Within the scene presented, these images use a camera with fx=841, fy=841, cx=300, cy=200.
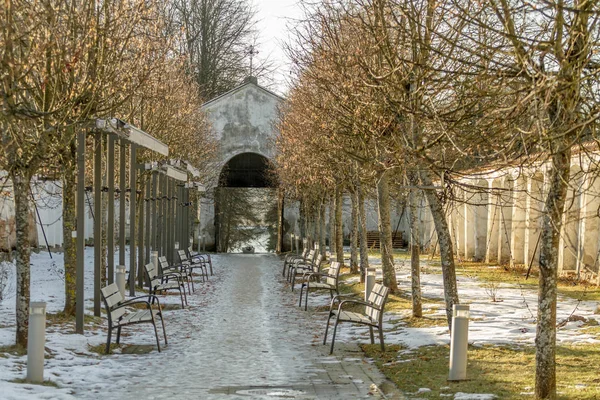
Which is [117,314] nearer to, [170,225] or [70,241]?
[70,241]

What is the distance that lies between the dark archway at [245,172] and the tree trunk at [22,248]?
33823 mm

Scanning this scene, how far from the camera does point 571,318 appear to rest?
43.1 ft

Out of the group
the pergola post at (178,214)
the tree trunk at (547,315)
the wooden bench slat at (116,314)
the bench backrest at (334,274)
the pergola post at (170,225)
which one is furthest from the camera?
the pergola post at (178,214)

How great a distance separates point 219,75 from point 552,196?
46054 millimetres

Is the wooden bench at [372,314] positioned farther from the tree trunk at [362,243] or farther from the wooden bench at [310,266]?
the tree trunk at [362,243]

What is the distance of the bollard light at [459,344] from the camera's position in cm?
894

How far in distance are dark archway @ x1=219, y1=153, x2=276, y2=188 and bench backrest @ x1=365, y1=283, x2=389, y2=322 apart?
32.1 meters

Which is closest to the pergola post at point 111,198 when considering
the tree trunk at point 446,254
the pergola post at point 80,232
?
the pergola post at point 80,232

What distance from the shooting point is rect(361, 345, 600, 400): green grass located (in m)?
8.42

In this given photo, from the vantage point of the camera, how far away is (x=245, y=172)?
45.5 meters

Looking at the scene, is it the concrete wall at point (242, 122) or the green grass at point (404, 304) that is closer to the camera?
the green grass at point (404, 304)

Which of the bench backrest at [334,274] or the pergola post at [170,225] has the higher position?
the pergola post at [170,225]

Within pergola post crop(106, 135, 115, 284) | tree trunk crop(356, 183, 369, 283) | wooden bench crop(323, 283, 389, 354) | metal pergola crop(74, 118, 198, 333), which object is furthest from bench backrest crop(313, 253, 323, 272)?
wooden bench crop(323, 283, 389, 354)

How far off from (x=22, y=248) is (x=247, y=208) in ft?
113
